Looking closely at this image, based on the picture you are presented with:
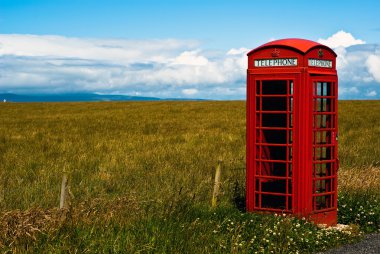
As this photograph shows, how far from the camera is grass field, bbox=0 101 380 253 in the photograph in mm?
6738

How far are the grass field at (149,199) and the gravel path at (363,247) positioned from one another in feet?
0.55

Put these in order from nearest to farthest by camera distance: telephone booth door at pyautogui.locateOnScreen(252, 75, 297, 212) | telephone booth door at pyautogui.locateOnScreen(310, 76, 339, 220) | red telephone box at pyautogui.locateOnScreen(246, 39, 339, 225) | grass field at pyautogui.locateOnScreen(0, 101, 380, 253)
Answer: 1. grass field at pyautogui.locateOnScreen(0, 101, 380, 253)
2. red telephone box at pyautogui.locateOnScreen(246, 39, 339, 225)
3. telephone booth door at pyautogui.locateOnScreen(252, 75, 297, 212)
4. telephone booth door at pyautogui.locateOnScreen(310, 76, 339, 220)

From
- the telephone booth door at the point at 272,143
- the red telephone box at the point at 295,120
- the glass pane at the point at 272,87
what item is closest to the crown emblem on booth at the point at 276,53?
the red telephone box at the point at 295,120

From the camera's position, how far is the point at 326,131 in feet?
28.3

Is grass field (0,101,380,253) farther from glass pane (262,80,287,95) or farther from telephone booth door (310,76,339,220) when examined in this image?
glass pane (262,80,287,95)

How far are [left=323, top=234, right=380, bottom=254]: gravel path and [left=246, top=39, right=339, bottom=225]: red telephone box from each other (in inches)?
31.4

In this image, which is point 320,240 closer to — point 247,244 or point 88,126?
point 247,244

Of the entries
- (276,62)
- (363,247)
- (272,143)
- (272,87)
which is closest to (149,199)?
(272,143)

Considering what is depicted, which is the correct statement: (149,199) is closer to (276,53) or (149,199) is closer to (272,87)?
(272,87)

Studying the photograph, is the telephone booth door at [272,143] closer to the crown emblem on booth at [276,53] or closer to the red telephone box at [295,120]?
the red telephone box at [295,120]

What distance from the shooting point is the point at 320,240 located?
25.3 ft

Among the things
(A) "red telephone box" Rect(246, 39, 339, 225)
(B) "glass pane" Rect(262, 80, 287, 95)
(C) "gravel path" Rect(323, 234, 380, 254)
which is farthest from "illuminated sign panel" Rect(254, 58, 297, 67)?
(C) "gravel path" Rect(323, 234, 380, 254)

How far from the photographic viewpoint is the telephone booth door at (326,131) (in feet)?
27.3

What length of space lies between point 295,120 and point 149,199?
270cm
